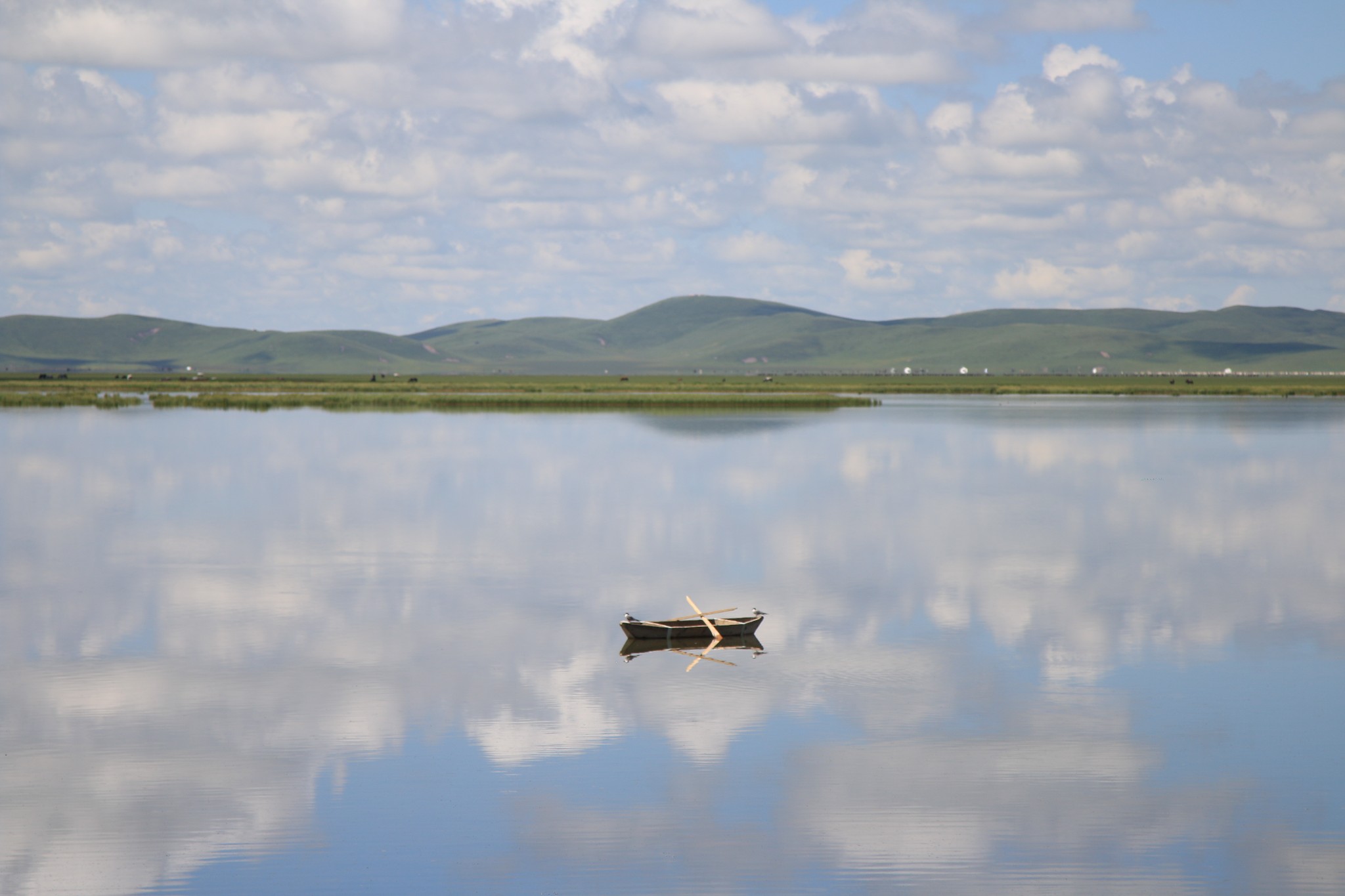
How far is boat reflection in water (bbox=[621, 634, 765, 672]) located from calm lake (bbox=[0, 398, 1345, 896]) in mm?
233

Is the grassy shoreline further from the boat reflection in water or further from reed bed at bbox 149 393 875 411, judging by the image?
the boat reflection in water

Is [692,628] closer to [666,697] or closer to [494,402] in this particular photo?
[666,697]

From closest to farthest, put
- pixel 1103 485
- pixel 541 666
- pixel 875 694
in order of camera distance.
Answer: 1. pixel 875 694
2. pixel 541 666
3. pixel 1103 485

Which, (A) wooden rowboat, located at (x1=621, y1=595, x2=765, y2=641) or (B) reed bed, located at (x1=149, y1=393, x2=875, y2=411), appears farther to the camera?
(B) reed bed, located at (x1=149, y1=393, x2=875, y2=411)

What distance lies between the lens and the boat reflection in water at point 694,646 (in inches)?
836

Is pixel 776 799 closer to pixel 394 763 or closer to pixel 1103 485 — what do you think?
pixel 394 763

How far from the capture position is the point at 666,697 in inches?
727

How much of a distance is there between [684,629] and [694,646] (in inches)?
12.3

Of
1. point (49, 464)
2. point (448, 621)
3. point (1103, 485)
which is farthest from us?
point (49, 464)

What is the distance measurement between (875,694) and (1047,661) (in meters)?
3.72

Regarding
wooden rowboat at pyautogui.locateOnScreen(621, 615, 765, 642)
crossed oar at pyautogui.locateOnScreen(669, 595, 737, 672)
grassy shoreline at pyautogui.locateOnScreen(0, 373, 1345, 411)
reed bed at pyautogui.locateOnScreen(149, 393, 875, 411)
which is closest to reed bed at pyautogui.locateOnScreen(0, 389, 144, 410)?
grassy shoreline at pyautogui.locateOnScreen(0, 373, 1345, 411)

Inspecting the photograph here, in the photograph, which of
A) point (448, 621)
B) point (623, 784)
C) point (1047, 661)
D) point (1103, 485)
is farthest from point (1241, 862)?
point (1103, 485)

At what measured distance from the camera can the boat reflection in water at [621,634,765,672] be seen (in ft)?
69.7

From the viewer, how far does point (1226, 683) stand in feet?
64.2
